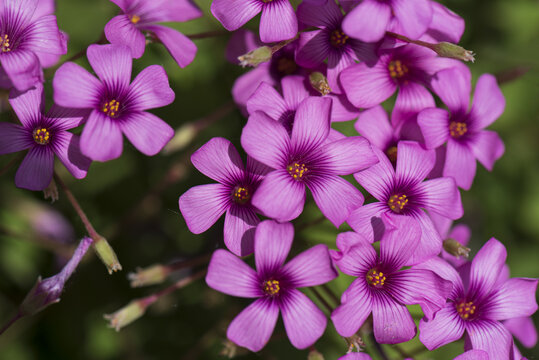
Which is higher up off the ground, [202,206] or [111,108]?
[111,108]

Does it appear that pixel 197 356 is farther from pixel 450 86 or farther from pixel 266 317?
pixel 450 86

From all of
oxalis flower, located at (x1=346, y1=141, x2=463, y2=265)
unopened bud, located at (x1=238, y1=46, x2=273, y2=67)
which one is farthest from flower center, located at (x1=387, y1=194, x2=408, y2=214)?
unopened bud, located at (x1=238, y1=46, x2=273, y2=67)

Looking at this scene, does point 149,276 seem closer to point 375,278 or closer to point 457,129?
point 375,278

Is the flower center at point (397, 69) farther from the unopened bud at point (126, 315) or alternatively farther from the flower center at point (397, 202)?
the unopened bud at point (126, 315)

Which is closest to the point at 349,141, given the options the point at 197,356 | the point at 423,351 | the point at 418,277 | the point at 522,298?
the point at 418,277

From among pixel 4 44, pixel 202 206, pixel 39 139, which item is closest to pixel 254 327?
pixel 202 206

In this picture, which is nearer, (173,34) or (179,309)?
(173,34)

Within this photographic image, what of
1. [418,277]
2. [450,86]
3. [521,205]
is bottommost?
[521,205]

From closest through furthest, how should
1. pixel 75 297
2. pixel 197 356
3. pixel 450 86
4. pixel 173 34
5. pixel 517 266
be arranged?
pixel 173 34 < pixel 450 86 < pixel 197 356 < pixel 75 297 < pixel 517 266
